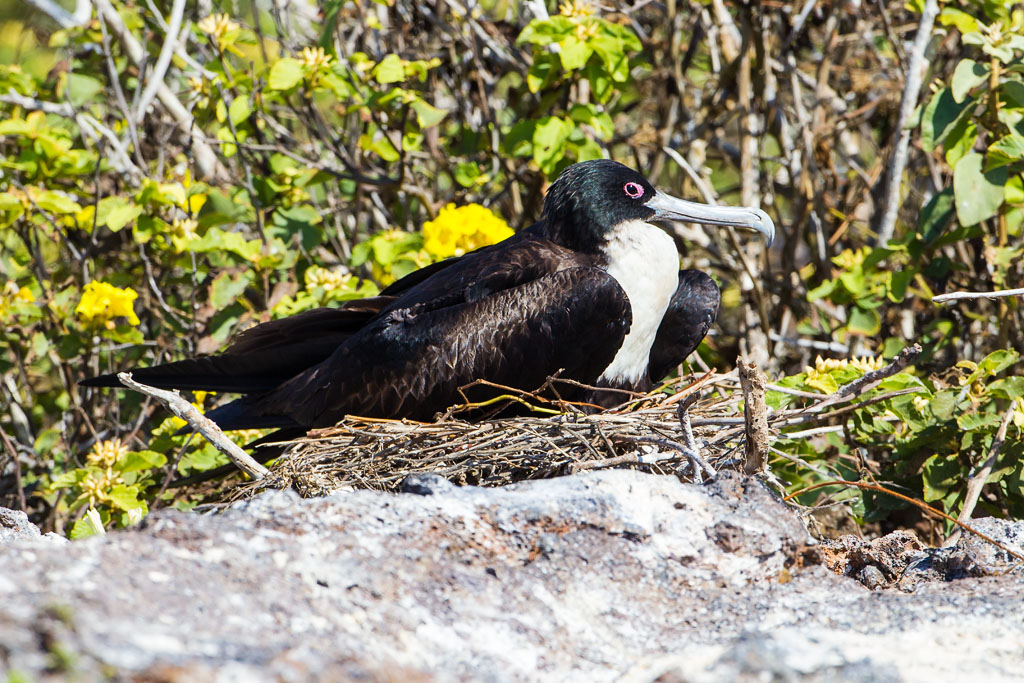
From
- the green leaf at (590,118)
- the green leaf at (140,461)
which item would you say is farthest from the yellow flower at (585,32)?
the green leaf at (140,461)

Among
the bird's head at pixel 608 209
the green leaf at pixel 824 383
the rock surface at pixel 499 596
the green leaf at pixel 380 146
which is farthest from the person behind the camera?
the green leaf at pixel 380 146

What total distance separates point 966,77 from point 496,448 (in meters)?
1.93

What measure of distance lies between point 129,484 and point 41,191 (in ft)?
4.05

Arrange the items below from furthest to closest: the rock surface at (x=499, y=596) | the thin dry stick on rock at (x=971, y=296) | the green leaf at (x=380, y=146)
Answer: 1. the green leaf at (x=380, y=146)
2. the thin dry stick on rock at (x=971, y=296)
3. the rock surface at (x=499, y=596)

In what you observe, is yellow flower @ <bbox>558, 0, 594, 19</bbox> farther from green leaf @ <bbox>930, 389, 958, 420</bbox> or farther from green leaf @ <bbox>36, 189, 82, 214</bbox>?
green leaf @ <bbox>36, 189, 82, 214</bbox>

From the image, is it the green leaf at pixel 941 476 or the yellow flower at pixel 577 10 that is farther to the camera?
the yellow flower at pixel 577 10

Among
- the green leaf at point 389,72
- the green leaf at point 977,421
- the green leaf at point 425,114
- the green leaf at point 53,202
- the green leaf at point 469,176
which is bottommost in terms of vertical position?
the green leaf at point 977,421

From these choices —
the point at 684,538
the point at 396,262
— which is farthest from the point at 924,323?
the point at 684,538

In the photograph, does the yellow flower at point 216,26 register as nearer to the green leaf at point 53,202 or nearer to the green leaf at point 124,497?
the green leaf at point 53,202

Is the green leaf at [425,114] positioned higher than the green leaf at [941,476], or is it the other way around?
the green leaf at [425,114]

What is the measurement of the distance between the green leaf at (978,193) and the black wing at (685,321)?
0.83m

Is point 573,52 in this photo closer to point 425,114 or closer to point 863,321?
point 425,114

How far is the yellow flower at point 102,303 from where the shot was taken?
3656 millimetres

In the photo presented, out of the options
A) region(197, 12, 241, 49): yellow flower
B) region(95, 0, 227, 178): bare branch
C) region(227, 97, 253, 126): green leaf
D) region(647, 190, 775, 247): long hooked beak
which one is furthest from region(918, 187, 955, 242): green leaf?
region(95, 0, 227, 178): bare branch
